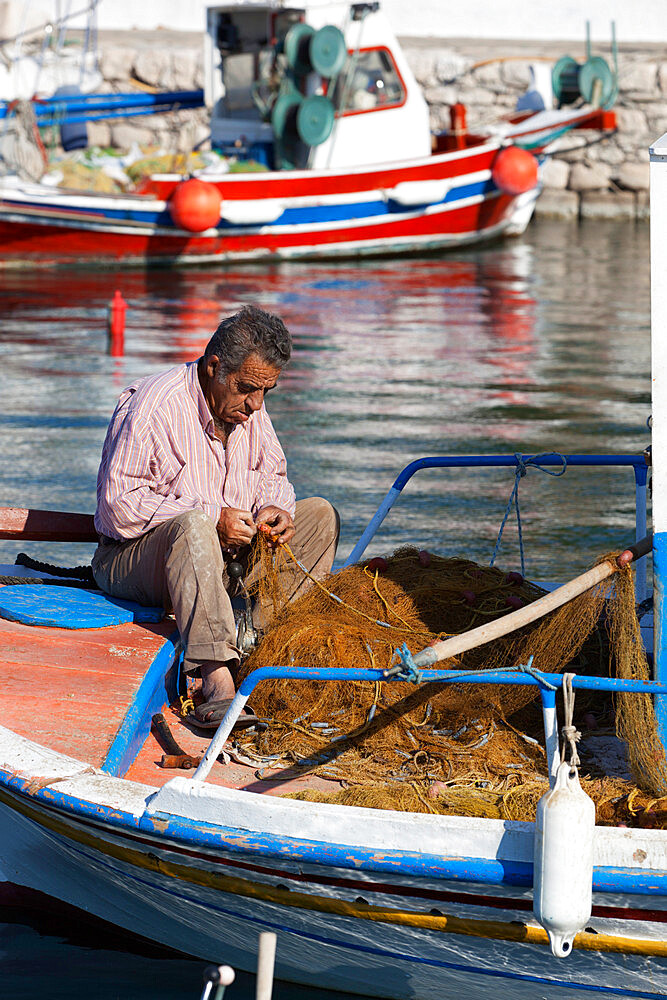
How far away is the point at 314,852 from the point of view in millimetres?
3062

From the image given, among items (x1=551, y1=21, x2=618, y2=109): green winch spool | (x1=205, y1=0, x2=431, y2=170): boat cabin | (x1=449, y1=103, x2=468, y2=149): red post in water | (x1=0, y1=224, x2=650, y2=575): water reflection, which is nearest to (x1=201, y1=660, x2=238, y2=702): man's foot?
(x1=0, y1=224, x2=650, y2=575): water reflection

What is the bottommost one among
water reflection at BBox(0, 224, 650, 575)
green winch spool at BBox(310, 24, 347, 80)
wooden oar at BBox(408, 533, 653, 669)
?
water reflection at BBox(0, 224, 650, 575)

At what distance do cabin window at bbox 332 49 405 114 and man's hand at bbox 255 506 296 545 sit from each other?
13.5 meters

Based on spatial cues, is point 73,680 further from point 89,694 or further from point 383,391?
point 383,391

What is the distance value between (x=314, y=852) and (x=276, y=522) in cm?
148

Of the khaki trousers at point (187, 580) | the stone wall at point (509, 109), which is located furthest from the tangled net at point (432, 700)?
the stone wall at point (509, 109)

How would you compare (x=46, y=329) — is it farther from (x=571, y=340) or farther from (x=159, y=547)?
(x=159, y=547)

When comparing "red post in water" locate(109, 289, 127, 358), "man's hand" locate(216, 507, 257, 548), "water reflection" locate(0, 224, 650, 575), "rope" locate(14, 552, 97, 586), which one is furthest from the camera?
"red post in water" locate(109, 289, 127, 358)

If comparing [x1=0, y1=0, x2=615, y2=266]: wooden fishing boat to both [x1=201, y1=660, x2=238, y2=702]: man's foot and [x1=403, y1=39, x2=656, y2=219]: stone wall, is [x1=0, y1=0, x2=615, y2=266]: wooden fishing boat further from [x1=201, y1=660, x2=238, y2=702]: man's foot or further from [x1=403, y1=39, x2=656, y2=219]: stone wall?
[x1=201, y1=660, x2=238, y2=702]: man's foot

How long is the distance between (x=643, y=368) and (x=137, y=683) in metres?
8.39

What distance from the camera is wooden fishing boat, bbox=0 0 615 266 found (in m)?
16.2

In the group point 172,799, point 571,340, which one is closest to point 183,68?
point 571,340

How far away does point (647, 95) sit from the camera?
68.0 ft

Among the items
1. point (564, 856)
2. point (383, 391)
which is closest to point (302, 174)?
point (383, 391)
